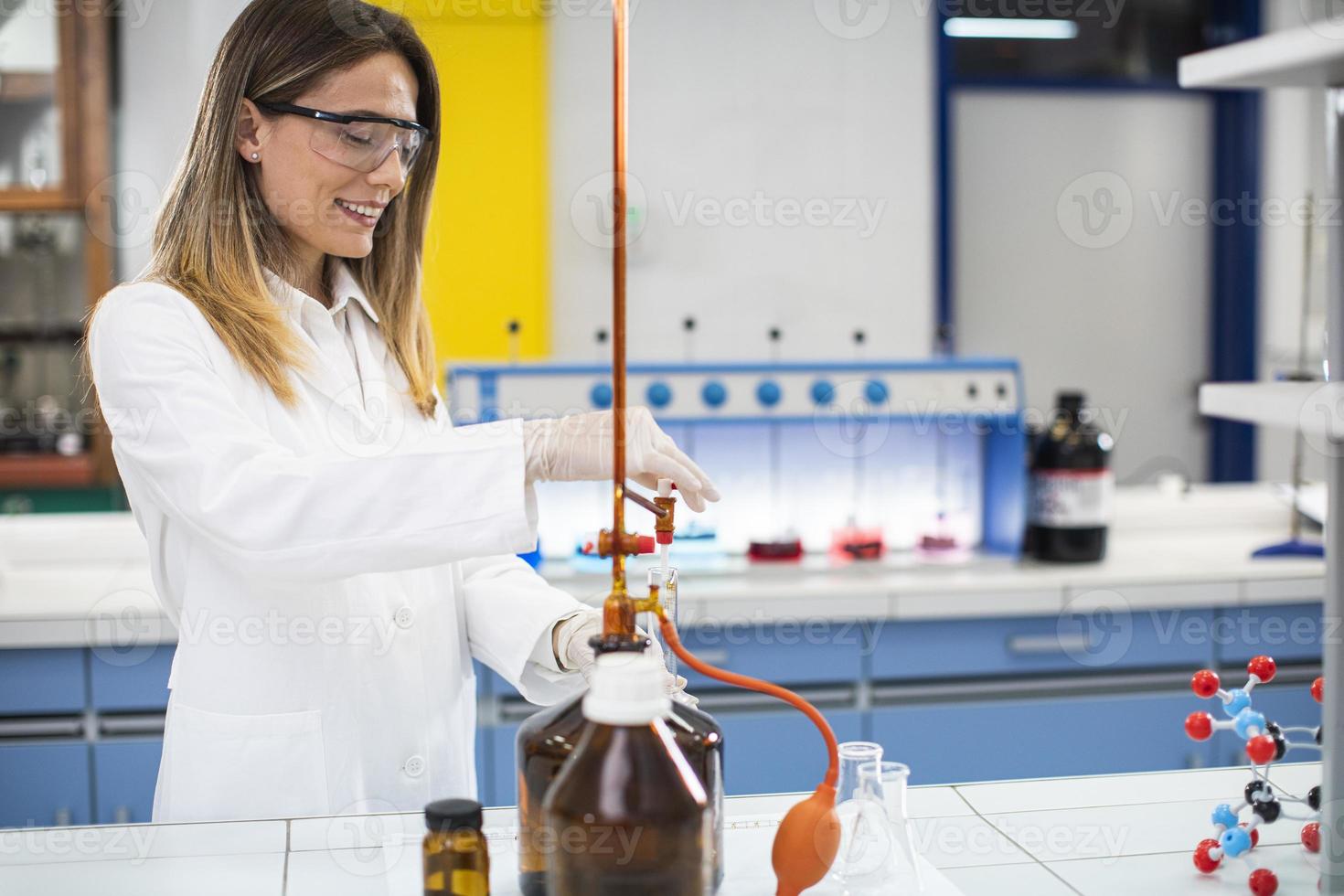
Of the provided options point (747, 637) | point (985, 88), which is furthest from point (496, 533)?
point (985, 88)

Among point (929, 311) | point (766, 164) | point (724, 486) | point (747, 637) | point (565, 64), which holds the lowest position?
point (747, 637)

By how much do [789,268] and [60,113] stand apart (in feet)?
7.82

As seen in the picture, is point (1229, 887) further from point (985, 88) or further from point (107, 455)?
point (985, 88)

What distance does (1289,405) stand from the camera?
89 cm

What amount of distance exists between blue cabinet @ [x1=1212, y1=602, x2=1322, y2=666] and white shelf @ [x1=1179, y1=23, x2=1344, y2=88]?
2.10 meters

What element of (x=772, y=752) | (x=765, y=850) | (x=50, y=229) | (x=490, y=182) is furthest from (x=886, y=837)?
(x=50, y=229)

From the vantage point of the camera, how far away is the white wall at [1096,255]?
4.79m

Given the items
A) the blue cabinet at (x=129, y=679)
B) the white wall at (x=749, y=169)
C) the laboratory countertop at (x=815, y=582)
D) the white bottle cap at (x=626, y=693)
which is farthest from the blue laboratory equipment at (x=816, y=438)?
the white bottle cap at (x=626, y=693)

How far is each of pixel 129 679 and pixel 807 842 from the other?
1942 mm

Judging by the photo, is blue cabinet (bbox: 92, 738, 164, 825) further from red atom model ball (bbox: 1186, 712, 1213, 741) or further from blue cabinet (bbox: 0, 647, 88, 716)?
red atom model ball (bbox: 1186, 712, 1213, 741)

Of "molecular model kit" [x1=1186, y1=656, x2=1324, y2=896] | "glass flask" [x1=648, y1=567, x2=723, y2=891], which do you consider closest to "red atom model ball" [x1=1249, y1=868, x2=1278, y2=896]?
"molecular model kit" [x1=1186, y1=656, x2=1324, y2=896]

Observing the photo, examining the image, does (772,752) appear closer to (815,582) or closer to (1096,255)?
(815,582)

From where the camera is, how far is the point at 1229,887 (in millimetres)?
1058

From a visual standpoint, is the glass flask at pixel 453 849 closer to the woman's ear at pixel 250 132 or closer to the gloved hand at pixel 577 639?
the gloved hand at pixel 577 639
